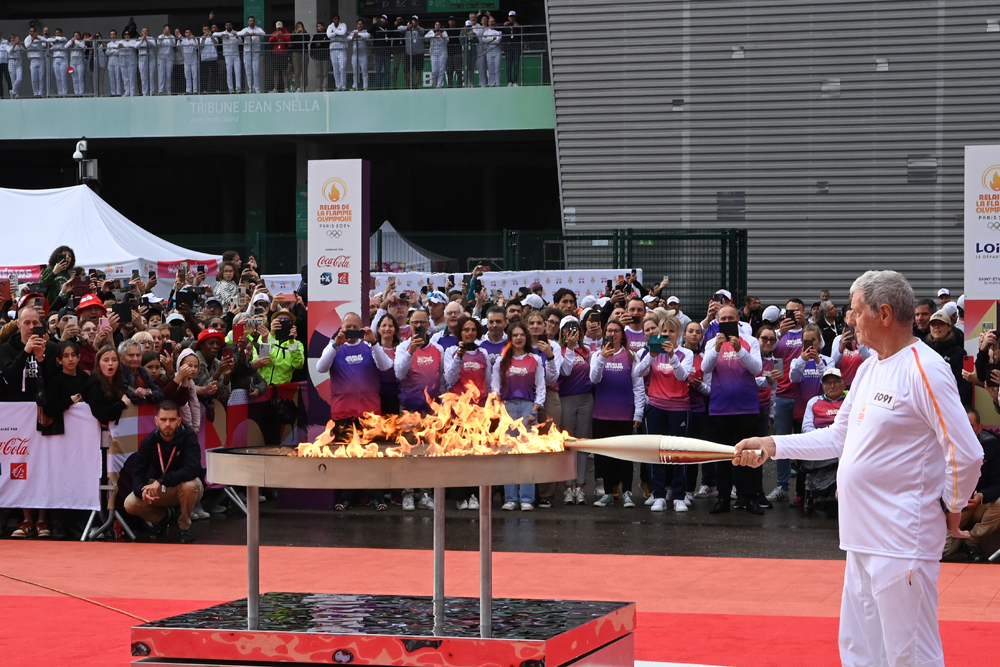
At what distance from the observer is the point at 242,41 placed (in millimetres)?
30844

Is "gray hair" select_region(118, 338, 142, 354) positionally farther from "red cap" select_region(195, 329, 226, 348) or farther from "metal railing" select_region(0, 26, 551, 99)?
"metal railing" select_region(0, 26, 551, 99)

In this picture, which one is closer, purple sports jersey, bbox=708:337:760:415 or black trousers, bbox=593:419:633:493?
purple sports jersey, bbox=708:337:760:415

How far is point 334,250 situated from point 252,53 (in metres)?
19.6

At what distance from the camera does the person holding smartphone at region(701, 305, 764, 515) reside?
12.6m

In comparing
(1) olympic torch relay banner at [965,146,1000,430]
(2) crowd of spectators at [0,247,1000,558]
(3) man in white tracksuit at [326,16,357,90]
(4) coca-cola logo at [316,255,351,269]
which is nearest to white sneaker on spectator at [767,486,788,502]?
(2) crowd of spectators at [0,247,1000,558]

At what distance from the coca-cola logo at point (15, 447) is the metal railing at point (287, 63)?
20370 mm

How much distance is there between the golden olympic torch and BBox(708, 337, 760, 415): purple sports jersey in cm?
759

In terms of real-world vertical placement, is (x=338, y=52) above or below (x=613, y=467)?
above

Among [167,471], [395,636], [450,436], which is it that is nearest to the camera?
[395,636]

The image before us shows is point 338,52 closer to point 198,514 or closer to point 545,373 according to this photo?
point 545,373

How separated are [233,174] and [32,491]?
109ft

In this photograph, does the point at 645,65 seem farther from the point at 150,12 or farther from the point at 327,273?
the point at 150,12

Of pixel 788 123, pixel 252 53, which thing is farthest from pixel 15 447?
pixel 252 53

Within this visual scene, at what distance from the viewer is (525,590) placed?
29.0 feet
